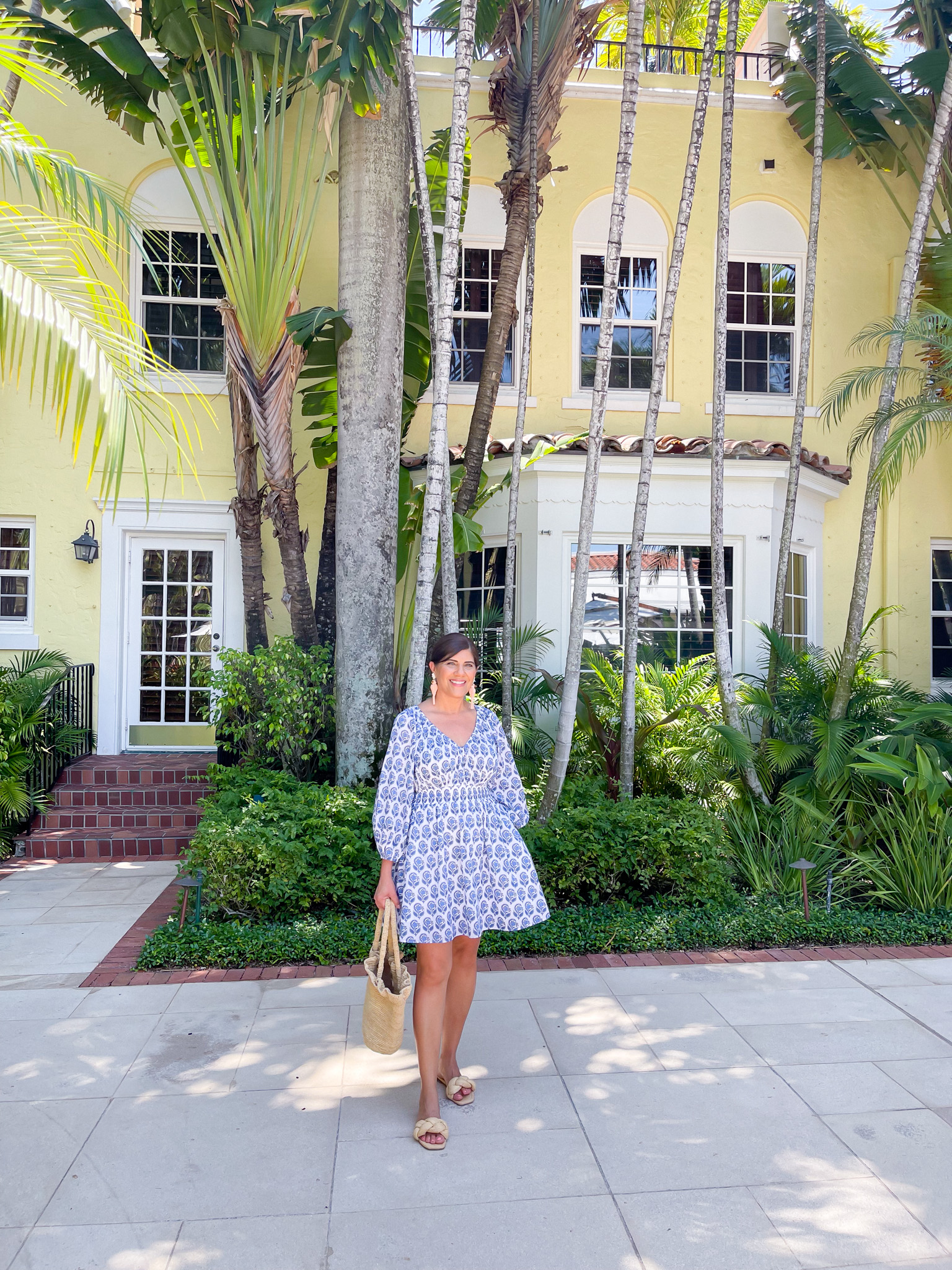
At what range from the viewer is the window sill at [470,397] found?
32.7 feet

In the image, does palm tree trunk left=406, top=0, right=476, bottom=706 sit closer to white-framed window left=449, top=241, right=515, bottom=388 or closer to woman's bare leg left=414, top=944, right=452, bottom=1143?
woman's bare leg left=414, top=944, right=452, bottom=1143

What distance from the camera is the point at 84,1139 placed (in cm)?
339

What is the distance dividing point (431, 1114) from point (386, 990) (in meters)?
0.46

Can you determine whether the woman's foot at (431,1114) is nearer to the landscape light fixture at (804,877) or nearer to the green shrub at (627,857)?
the green shrub at (627,857)

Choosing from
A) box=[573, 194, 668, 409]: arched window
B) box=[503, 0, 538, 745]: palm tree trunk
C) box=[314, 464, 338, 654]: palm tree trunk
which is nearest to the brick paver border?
box=[503, 0, 538, 745]: palm tree trunk

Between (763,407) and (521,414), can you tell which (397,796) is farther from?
(763,407)

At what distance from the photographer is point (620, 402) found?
10.3 meters

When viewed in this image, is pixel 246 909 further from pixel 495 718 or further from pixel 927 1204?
pixel 927 1204

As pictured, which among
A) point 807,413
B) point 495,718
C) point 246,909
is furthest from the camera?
point 807,413

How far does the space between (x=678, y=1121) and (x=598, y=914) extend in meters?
2.27

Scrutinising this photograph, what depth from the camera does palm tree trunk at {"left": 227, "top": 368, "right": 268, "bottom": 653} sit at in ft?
24.9

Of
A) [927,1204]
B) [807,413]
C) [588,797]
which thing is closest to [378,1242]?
[927,1204]

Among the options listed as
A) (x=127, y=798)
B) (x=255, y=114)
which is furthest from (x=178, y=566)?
(x=255, y=114)

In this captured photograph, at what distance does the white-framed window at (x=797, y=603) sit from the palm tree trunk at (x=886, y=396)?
10.4 ft
